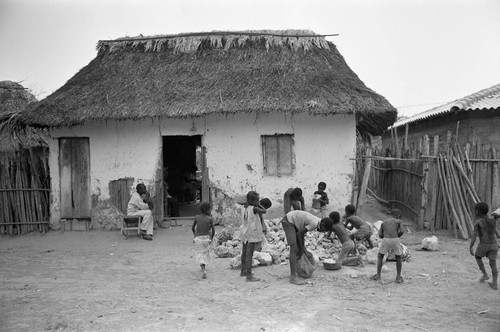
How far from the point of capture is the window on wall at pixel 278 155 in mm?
9820

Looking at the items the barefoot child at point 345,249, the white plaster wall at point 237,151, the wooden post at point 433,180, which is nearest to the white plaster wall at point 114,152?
the white plaster wall at point 237,151

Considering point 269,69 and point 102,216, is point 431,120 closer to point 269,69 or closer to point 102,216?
point 269,69

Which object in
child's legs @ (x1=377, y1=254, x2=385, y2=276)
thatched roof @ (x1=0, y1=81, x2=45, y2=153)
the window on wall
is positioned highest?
thatched roof @ (x1=0, y1=81, x2=45, y2=153)

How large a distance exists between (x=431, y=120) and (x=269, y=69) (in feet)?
20.2

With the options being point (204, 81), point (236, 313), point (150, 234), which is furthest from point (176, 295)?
point (204, 81)

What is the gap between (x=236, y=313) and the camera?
4508 mm

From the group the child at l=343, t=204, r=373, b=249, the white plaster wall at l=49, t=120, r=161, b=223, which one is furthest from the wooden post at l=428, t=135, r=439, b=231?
the white plaster wall at l=49, t=120, r=161, b=223

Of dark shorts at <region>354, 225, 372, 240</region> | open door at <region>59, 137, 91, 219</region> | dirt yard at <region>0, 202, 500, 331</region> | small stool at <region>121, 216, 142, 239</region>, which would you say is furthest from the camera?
open door at <region>59, 137, 91, 219</region>

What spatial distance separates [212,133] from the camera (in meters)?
9.88

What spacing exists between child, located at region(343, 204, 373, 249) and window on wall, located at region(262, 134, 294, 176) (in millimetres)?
2822

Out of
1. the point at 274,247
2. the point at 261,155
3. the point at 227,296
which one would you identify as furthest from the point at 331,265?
the point at 261,155

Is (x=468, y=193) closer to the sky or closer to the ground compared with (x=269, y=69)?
closer to the ground

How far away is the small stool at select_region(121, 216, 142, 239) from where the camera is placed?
907cm

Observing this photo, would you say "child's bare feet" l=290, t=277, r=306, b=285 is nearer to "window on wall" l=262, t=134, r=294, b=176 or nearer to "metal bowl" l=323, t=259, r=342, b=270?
"metal bowl" l=323, t=259, r=342, b=270
